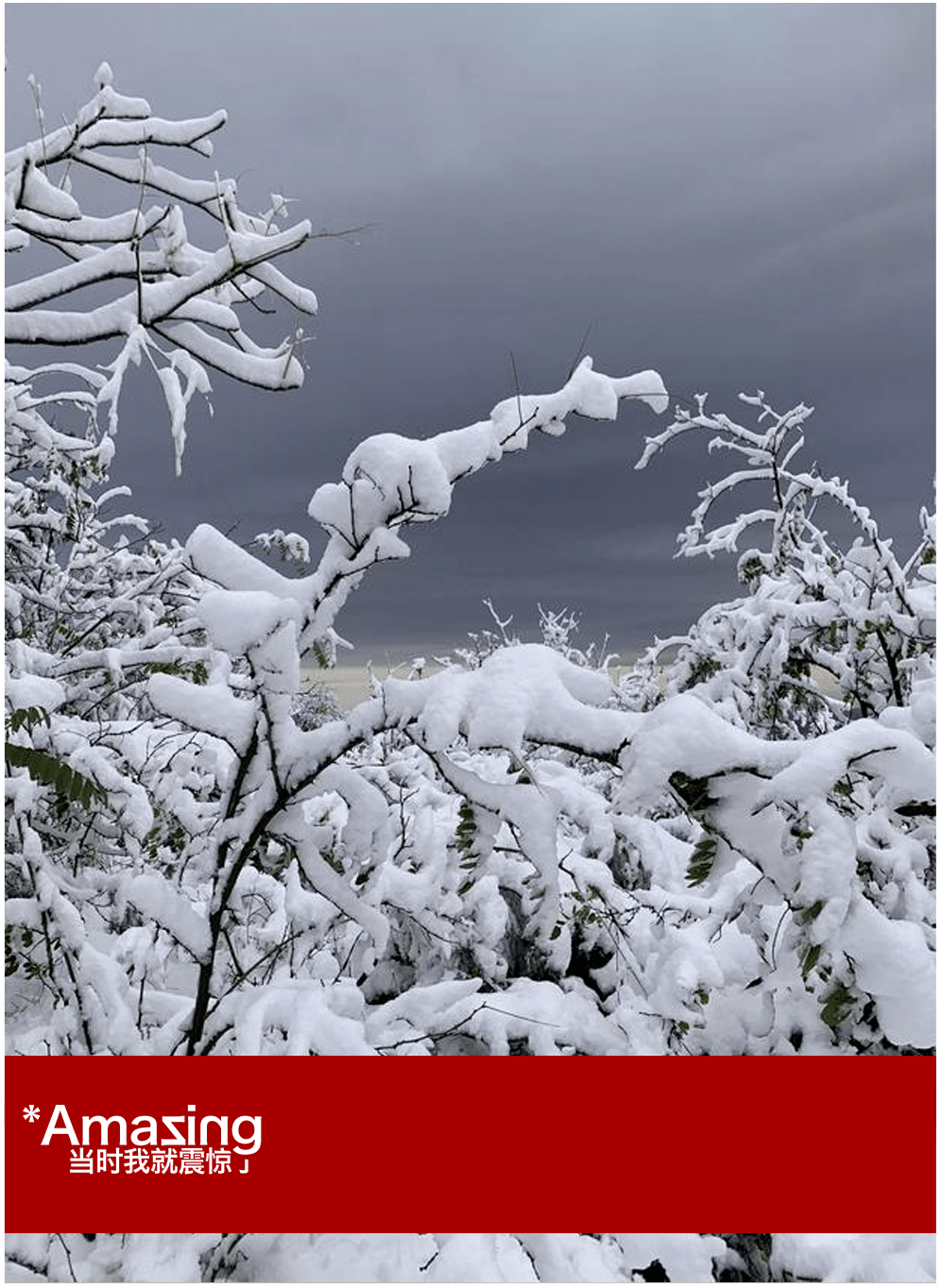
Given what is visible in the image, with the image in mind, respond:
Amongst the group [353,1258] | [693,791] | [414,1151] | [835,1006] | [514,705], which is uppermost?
[514,705]

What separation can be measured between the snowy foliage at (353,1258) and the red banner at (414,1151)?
0.08m

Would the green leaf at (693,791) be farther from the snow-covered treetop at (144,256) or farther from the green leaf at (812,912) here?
the snow-covered treetop at (144,256)

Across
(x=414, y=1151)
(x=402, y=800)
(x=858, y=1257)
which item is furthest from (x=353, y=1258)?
(x=858, y=1257)

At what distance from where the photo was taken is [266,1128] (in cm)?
240

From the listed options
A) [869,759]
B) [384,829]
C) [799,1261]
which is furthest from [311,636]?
[799,1261]

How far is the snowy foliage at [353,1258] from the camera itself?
7.55ft

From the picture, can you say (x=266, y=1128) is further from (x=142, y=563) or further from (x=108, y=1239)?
(x=142, y=563)

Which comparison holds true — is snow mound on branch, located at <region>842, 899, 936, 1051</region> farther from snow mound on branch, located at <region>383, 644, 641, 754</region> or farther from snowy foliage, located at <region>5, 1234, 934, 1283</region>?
snowy foliage, located at <region>5, 1234, 934, 1283</region>

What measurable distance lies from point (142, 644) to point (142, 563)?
2927mm

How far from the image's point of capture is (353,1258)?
2531mm

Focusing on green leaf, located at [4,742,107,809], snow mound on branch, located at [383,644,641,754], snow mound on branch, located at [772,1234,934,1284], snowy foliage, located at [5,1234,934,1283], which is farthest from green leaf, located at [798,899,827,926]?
snow mound on branch, located at [772,1234,934,1284]

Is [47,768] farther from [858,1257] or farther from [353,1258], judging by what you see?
[858,1257]

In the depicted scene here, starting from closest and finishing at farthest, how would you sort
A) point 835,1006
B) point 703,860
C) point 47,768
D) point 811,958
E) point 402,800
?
point 811,958
point 835,1006
point 703,860
point 47,768
point 402,800

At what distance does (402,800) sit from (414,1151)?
1.48m
